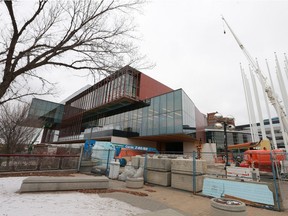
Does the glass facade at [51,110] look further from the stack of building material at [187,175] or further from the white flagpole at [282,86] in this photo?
the white flagpole at [282,86]

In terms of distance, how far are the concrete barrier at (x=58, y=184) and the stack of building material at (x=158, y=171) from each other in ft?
12.4

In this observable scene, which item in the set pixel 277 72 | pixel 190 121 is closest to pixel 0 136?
pixel 190 121

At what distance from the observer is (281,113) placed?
2402 cm

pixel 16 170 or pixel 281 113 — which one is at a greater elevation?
pixel 281 113

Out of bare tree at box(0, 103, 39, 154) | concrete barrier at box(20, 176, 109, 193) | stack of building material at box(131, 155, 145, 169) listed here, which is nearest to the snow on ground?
concrete barrier at box(20, 176, 109, 193)

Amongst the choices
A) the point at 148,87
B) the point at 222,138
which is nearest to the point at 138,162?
the point at 148,87

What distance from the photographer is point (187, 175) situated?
958 centimetres

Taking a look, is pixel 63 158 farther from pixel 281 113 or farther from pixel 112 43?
pixel 281 113

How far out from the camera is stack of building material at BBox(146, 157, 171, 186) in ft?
35.2

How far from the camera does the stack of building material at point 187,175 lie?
9.26 m

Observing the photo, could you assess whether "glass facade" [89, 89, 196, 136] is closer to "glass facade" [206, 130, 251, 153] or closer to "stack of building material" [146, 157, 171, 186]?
"stack of building material" [146, 157, 171, 186]

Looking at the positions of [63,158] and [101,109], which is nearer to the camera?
[63,158]

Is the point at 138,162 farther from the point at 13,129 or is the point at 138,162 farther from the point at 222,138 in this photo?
the point at 222,138

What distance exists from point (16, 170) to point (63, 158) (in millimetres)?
3495
